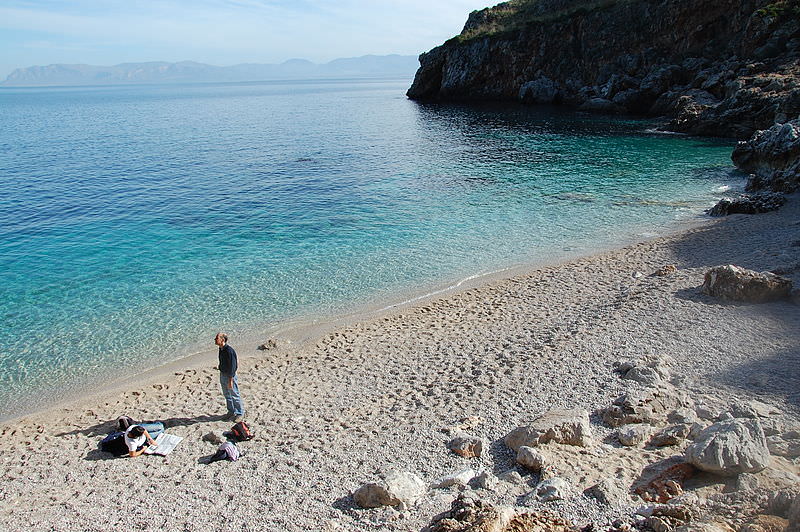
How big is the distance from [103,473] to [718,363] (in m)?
13.3

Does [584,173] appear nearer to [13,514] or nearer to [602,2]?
[13,514]

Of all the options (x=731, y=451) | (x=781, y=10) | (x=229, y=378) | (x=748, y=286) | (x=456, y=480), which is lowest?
(x=456, y=480)

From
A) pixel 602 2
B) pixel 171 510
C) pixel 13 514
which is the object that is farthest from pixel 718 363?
pixel 602 2

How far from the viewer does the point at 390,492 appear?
8.61 meters

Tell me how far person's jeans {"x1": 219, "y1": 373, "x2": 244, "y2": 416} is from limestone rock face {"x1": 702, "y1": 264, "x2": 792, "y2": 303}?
548 inches

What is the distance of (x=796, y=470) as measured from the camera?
800cm

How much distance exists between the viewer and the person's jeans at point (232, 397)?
1210cm

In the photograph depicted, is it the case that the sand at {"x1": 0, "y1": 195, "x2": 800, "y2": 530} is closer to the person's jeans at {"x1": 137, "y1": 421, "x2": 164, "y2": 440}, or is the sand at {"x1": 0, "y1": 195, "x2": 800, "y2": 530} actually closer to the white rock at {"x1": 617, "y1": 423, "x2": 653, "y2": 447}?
the person's jeans at {"x1": 137, "y1": 421, "x2": 164, "y2": 440}

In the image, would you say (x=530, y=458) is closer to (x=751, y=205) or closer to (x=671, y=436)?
(x=671, y=436)

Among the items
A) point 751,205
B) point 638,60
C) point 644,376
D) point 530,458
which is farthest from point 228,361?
point 638,60

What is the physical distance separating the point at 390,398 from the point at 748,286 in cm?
1106

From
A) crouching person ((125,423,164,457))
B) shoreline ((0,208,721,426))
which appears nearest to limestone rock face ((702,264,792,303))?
shoreline ((0,208,721,426))

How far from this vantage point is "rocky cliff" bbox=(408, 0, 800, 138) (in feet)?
170

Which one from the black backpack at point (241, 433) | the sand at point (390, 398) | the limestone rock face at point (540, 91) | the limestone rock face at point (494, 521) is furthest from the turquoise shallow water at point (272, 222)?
the limestone rock face at point (540, 91)
